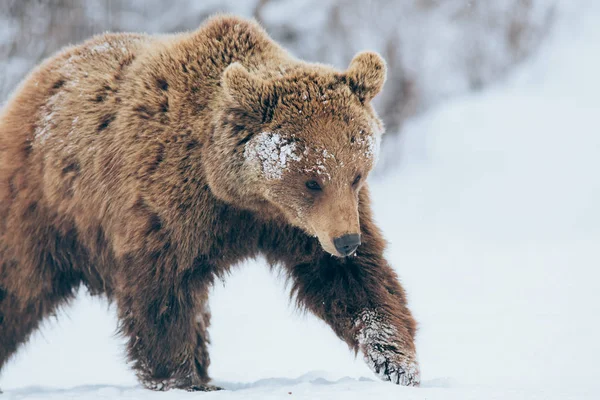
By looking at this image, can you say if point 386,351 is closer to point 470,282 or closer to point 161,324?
point 161,324

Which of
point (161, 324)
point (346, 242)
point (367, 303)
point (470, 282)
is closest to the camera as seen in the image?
point (346, 242)

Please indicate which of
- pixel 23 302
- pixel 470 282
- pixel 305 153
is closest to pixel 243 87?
pixel 305 153

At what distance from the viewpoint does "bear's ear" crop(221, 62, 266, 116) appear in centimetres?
475

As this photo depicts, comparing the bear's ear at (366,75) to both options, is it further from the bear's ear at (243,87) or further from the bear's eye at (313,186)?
the bear's eye at (313,186)

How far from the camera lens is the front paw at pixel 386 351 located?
4906 mm

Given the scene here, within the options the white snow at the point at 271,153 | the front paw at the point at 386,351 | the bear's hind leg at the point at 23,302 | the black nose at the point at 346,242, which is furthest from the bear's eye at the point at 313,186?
the bear's hind leg at the point at 23,302

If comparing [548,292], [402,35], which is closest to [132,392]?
[548,292]

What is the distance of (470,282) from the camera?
36.9 feet

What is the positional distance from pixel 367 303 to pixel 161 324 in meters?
1.19

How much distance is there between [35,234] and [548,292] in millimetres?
6172

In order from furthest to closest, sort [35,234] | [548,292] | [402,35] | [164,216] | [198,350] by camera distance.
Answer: [402,35]
[548,292]
[198,350]
[35,234]
[164,216]

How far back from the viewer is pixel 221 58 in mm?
5281

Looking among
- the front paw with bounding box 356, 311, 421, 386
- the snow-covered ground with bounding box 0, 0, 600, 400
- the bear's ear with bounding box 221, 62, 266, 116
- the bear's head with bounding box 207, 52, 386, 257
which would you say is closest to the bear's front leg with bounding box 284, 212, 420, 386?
the front paw with bounding box 356, 311, 421, 386

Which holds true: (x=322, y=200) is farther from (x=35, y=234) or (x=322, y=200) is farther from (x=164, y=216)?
(x=35, y=234)
